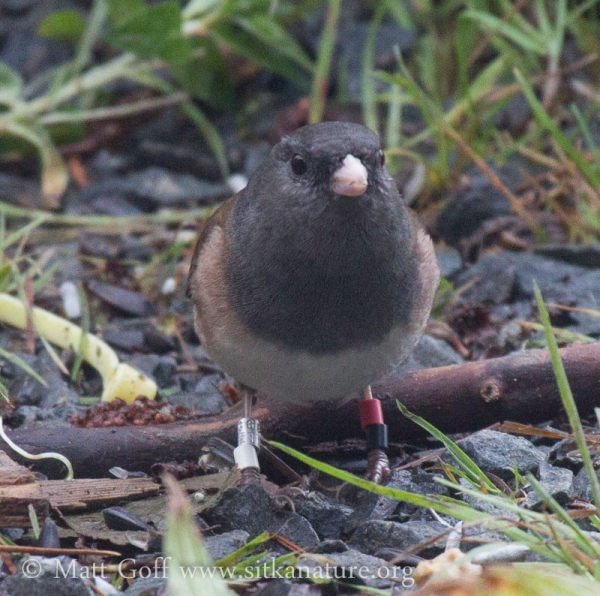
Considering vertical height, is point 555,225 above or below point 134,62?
below

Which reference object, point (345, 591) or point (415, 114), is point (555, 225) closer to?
point (415, 114)

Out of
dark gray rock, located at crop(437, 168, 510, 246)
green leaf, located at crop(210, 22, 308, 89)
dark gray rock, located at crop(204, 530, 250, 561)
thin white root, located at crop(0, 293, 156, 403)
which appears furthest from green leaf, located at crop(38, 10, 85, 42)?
dark gray rock, located at crop(204, 530, 250, 561)

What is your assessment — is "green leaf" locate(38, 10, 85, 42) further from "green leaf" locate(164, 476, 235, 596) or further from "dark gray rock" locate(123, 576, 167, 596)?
"green leaf" locate(164, 476, 235, 596)

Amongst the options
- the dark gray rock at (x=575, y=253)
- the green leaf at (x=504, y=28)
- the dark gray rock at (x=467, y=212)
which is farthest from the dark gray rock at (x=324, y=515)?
the green leaf at (x=504, y=28)

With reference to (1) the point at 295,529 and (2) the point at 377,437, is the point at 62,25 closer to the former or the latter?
(2) the point at 377,437

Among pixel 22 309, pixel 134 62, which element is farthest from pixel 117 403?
pixel 134 62

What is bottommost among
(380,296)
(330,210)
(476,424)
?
(476,424)

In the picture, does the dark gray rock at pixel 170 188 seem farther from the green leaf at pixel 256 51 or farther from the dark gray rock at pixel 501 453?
the dark gray rock at pixel 501 453
